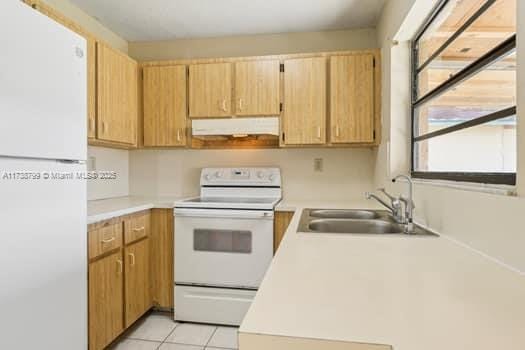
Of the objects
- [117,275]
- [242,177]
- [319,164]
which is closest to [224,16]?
[242,177]

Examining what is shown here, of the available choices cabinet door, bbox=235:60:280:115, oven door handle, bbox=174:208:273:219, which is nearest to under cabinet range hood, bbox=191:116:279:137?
cabinet door, bbox=235:60:280:115

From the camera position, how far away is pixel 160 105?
2.75 m

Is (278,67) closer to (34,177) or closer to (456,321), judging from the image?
(34,177)

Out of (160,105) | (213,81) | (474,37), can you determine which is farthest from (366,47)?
(160,105)

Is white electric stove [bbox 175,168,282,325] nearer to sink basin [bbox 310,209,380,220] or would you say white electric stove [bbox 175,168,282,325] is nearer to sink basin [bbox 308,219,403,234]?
sink basin [bbox 310,209,380,220]

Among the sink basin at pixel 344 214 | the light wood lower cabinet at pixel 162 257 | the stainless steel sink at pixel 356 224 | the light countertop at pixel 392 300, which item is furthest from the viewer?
the light wood lower cabinet at pixel 162 257

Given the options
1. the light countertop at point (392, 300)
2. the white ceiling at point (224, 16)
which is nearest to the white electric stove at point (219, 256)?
the light countertop at point (392, 300)

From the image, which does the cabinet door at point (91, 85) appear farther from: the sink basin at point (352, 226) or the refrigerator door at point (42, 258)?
the sink basin at point (352, 226)

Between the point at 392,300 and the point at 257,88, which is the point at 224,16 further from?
the point at 392,300

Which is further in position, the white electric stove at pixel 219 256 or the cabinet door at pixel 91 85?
the white electric stove at pixel 219 256

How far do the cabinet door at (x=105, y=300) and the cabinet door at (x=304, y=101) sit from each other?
5.02ft

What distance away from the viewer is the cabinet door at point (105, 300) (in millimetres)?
1822

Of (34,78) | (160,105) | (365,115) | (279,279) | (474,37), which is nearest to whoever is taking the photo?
(279,279)

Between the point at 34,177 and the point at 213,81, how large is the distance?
172 cm
